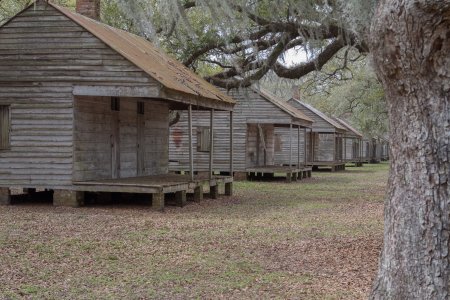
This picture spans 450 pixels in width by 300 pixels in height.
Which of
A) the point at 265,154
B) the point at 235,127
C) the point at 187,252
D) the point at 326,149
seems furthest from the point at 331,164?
the point at 187,252

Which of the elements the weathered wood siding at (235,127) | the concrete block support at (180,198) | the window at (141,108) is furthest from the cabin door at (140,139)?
the weathered wood siding at (235,127)

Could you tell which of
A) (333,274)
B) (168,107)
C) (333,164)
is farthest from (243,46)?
(333,164)

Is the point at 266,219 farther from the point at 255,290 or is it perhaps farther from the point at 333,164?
the point at 333,164

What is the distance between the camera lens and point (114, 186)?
15.4 m

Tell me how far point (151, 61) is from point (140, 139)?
8.72ft

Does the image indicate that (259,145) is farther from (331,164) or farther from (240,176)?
(331,164)

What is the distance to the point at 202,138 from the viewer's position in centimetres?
3083

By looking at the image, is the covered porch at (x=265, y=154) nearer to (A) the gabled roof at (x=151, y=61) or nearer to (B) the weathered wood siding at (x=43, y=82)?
(A) the gabled roof at (x=151, y=61)

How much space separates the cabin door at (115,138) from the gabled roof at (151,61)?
1.58 metres

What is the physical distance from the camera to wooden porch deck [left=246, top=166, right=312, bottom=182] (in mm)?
29250

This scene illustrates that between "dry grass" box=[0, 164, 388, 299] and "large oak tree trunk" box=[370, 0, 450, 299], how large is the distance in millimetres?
2055

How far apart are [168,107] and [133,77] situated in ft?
21.2

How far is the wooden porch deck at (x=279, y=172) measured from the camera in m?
29.2

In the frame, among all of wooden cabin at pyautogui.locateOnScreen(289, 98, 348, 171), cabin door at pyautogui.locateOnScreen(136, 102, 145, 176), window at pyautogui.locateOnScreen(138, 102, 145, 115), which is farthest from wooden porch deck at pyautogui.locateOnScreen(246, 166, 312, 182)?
window at pyautogui.locateOnScreen(138, 102, 145, 115)
